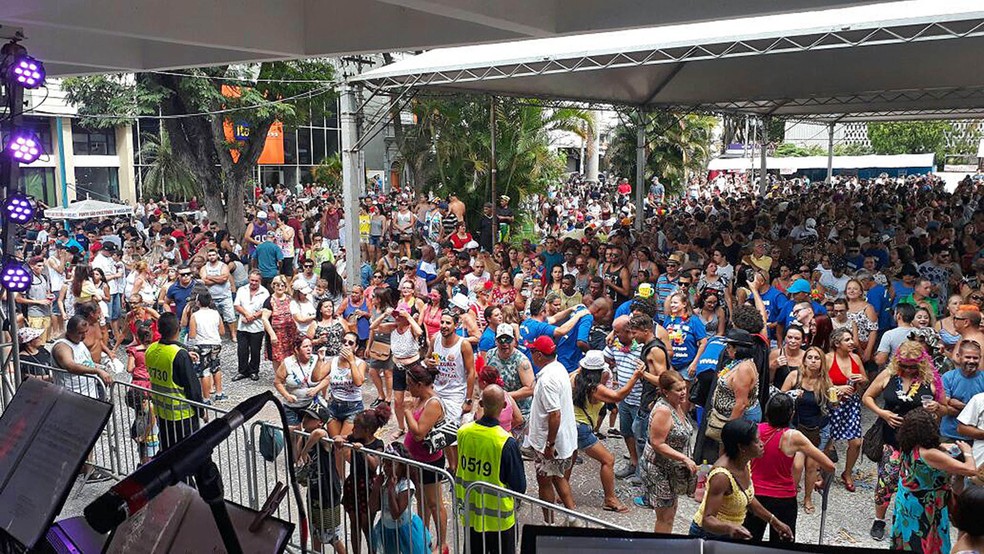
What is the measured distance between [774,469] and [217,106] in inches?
740

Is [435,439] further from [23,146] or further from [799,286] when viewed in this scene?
[799,286]

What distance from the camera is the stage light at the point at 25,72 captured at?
223 inches

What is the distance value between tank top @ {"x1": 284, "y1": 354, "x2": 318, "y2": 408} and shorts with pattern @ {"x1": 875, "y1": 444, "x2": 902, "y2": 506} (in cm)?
447

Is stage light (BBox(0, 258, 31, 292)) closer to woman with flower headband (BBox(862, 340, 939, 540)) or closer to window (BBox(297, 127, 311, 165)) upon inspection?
woman with flower headband (BBox(862, 340, 939, 540))

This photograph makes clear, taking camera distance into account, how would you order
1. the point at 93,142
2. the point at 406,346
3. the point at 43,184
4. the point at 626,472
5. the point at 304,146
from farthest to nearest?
the point at 304,146 < the point at 93,142 < the point at 43,184 < the point at 406,346 < the point at 626,472

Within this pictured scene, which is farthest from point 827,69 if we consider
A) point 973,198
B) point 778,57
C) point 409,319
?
point 409,319

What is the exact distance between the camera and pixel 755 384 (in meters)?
6.12

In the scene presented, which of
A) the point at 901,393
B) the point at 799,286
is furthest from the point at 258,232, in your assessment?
the point at 901,393

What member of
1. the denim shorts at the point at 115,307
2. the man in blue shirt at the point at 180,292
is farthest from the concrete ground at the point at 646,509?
the denim shorts at the point at 115,307

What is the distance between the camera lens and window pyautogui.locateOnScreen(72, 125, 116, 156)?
35.8 metres

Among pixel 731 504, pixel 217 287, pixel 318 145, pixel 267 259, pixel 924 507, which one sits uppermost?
pixel 318 145

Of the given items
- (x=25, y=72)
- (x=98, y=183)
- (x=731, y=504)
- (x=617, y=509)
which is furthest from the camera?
(x=98, y=183)

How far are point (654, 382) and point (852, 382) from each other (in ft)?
5.46

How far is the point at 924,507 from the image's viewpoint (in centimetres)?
496
